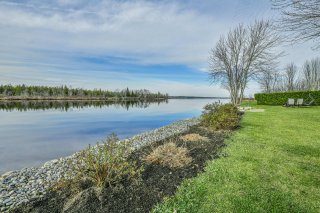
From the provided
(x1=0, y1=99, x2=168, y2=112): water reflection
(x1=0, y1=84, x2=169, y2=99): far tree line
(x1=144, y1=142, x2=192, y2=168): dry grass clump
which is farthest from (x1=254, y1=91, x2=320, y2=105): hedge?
(x1=0, y1=84, x2=169, y2=99): far tree line

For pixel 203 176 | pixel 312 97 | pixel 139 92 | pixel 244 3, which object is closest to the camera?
pixel 203 176

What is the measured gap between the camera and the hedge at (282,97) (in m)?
26.4

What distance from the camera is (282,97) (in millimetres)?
29781

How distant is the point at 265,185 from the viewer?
15.0 ft

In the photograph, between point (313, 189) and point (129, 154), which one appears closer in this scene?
point (313, 189)

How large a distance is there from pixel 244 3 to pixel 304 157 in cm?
575

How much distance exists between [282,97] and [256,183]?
28.8m

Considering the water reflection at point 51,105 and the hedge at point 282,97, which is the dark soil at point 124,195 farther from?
the water reflection at point 51,105

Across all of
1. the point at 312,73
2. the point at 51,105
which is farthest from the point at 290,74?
the point at 51,105

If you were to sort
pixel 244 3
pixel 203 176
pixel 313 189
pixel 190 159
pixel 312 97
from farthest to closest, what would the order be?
pixel 312 97 < pixel 244 3 < pixel 190 159 < pixel 203 176 < pixel 313 189

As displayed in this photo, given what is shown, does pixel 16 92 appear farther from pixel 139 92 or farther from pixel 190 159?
pixel 190 159

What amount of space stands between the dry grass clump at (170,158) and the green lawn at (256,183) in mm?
671

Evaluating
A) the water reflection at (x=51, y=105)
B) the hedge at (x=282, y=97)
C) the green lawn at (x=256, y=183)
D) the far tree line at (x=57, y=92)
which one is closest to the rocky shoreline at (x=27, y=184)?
the green lawn at (x=256, y=183)

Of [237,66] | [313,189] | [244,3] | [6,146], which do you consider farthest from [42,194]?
[237,66]
